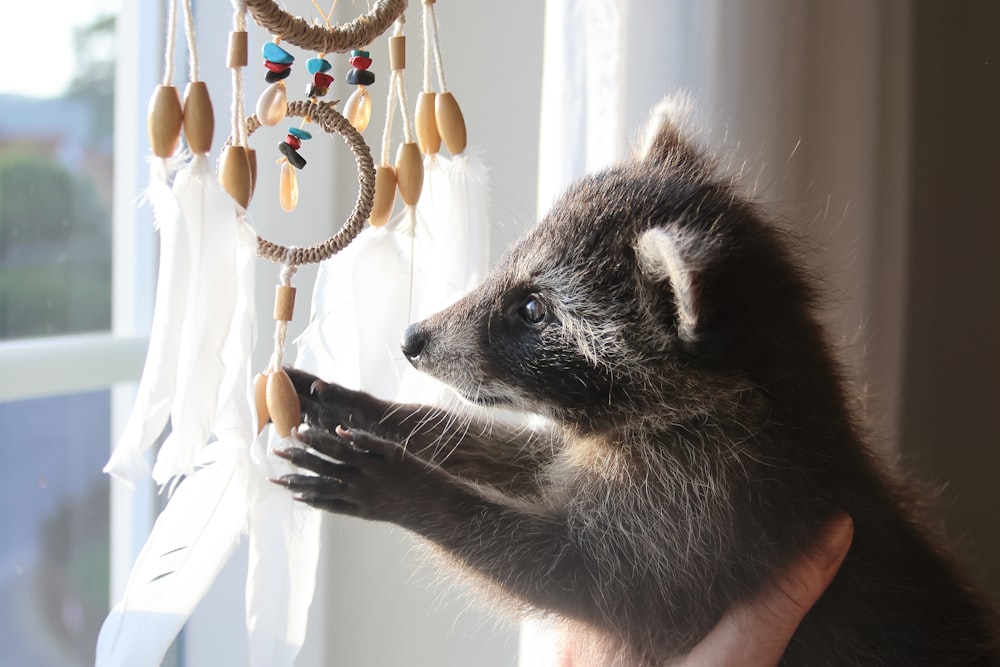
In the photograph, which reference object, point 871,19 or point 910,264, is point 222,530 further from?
point 910,264

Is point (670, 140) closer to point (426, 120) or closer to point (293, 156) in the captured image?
point (426, 120)

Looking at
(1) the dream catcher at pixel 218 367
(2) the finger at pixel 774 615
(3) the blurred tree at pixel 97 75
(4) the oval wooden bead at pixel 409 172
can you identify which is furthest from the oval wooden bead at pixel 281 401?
(3) the blurred tree at pixel 97 75

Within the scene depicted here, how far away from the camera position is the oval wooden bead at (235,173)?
0.82 m

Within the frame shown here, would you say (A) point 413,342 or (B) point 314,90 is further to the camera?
(A) point 413,342

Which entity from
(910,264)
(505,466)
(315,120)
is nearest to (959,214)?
(910,264)

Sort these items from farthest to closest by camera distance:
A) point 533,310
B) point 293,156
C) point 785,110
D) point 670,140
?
point 785,110 → point 670,140 → point 533,310 → point 293,156

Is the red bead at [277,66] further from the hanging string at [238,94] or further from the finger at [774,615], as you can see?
the finger at [774,615]

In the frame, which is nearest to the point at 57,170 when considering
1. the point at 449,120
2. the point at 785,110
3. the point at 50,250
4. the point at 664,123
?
the point at 50,250

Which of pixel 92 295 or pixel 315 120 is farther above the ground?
pixel 315 120

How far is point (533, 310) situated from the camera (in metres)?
1.07

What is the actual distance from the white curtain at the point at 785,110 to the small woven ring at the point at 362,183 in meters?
0.44

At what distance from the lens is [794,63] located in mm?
1442

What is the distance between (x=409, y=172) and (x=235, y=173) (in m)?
0.18

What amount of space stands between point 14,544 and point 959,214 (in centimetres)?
185
